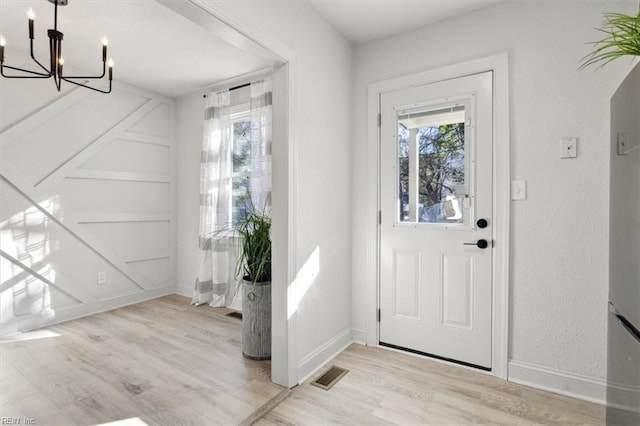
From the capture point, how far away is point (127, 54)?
3.05 metres

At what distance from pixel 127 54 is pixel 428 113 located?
2.77 meters

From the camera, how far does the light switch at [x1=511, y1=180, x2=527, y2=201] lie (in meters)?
2.16

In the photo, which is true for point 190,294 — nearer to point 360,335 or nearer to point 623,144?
point 360,335

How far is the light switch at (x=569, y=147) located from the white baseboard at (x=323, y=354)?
2.02 meters

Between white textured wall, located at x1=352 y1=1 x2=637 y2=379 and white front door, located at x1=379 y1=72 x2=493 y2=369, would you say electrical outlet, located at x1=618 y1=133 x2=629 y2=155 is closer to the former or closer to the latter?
white textured wall, located at x1=352 y1=1 x2=637 y2=379

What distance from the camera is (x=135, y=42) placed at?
9.25 feet

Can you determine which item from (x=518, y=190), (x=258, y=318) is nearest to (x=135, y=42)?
(x=258, y=318)

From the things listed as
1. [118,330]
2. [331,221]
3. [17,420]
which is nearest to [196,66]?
[331,221]

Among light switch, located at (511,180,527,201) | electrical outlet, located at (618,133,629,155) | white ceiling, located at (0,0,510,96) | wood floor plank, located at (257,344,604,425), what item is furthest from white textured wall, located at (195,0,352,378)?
electrical outlet, located at (618,133,629,155)

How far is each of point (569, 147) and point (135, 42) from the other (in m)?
3.40

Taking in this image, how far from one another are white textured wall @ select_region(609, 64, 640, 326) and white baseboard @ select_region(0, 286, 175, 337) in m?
4.31

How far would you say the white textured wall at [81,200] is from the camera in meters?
3.02

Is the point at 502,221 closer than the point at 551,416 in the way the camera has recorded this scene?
No

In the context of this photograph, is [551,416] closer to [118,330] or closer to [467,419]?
[467,419]
